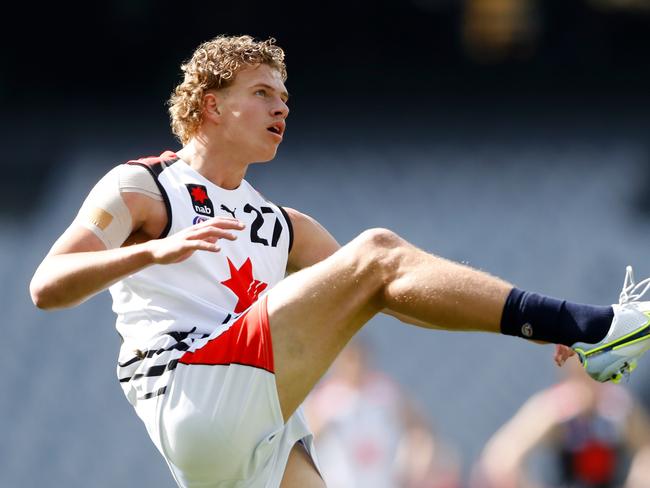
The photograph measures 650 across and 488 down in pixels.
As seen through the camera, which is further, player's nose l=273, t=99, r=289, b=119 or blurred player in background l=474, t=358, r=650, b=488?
blurred player in background l=474, t=358, r=650, b=488

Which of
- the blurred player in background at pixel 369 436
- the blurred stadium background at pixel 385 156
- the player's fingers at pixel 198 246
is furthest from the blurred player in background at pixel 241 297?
the blurred stadium background at pixel 385 156

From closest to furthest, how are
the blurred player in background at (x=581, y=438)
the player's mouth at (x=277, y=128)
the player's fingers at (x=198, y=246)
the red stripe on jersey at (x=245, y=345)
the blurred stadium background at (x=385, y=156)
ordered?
1. the player's fingers at (x=198, y=246)
2. the red stripe on jersey at (x=245, y=345)
3. the player's mouth at (x=277, y=128)
4. the blurred player in background at (x=581, y=438)
5. the blurred stadium background at (x=385, y=156)

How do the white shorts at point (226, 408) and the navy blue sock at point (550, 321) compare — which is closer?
the navy blue sock at point (550, 321)

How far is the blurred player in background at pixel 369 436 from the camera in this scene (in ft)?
26.3

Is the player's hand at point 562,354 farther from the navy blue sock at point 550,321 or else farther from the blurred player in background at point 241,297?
the navy blue sock at point 550,321

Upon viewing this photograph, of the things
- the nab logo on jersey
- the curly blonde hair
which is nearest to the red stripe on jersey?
the nab logo on jersey

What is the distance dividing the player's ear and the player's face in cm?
2

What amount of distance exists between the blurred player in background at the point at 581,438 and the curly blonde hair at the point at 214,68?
351 cm

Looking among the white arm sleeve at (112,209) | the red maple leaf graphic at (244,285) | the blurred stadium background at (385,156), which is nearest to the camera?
the white arm sleeve at (112,209)

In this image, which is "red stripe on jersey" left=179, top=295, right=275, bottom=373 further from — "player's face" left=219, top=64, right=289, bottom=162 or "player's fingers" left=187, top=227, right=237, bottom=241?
"player's face" left=219, top=64, right=289, bottom=162

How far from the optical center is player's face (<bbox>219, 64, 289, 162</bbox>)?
185 inches

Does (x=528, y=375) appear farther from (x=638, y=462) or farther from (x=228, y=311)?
(x=228, y=311)

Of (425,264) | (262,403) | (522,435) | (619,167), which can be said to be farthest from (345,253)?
(619,167)

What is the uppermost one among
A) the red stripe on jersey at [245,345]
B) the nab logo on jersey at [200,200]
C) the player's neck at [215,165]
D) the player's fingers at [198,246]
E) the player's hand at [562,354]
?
the player's neck at [215,165]
